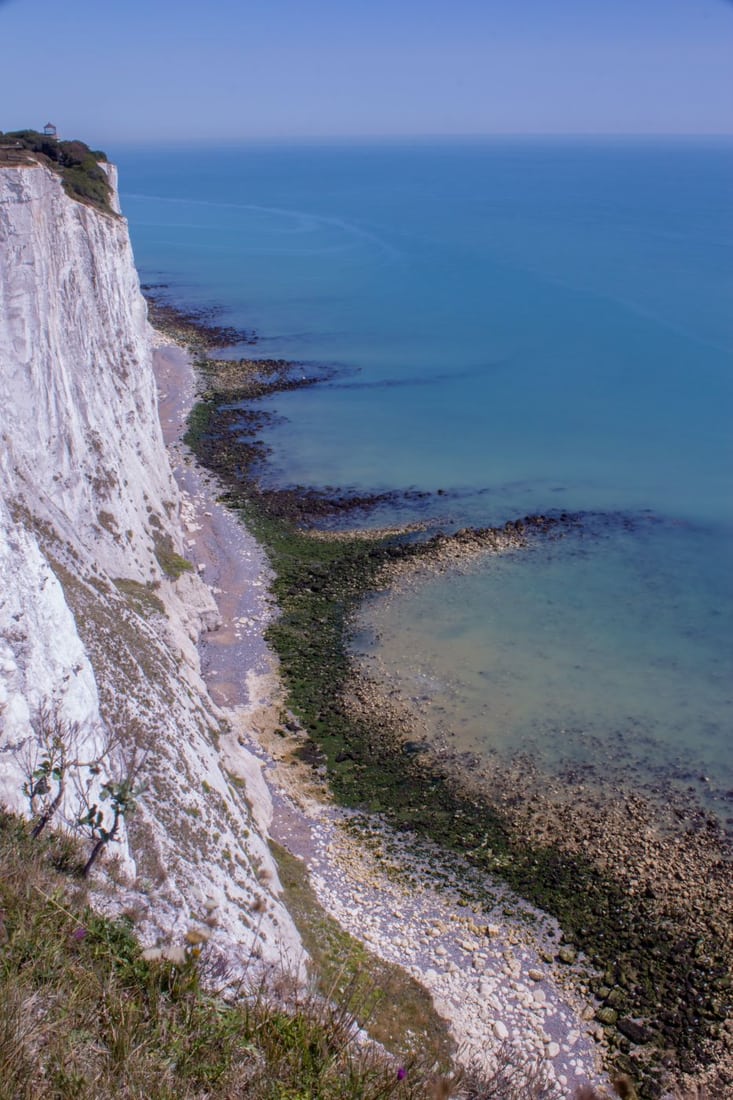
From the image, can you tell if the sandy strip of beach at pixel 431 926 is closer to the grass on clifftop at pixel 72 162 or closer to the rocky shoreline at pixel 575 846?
the rocky shoreline at pixel 575 846

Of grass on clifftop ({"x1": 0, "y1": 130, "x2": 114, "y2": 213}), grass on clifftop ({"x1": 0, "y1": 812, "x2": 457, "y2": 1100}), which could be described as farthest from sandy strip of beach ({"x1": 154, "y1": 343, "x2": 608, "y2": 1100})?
grass on clifftop ({"x1": 0, "y1": 130, "x2": 114, "y2": 213})

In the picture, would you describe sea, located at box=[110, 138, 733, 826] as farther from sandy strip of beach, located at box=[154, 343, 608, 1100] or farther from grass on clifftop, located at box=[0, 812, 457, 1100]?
grass on clifftop, located at box=[0, 812, 457, 1100]

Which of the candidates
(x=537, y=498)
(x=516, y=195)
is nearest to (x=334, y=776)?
(x=537, y=498)

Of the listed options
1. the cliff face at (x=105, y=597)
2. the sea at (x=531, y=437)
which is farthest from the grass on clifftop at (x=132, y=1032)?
the sea at (x=531, y=437)

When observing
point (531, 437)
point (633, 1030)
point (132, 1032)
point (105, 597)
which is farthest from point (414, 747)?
point (531, 437)

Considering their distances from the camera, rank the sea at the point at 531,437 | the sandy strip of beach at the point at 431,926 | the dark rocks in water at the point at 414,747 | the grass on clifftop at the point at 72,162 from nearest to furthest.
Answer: the sandy strip of beach at the point at 431,926, the dark rocks in water at the point at 414,747, the sea at the point at 531,437, the grass on clifftop at the point at 72,162

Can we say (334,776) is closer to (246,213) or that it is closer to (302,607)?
(302,607)
